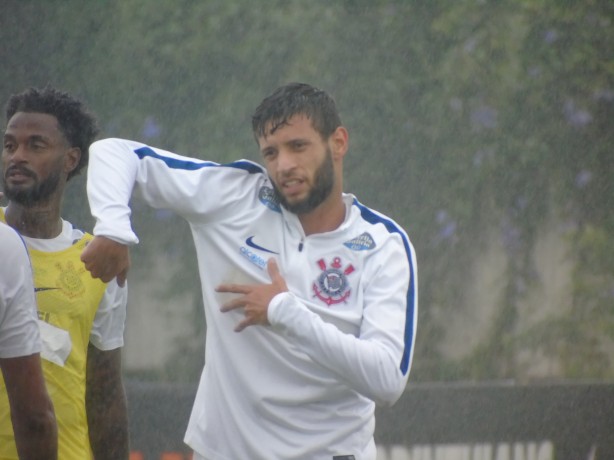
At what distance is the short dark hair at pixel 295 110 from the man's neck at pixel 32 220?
0.71m

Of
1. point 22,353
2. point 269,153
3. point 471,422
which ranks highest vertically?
point 269,153

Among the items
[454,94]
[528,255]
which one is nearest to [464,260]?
[528,255]

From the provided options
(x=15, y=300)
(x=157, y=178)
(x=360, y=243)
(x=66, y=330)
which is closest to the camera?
(x=15, y=300)

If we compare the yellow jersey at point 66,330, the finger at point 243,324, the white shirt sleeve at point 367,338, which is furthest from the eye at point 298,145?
the yellow jersey at point 66,330

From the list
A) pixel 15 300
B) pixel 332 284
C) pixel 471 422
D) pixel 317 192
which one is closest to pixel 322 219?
pixel 317 192

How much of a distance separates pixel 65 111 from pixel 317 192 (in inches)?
40.1

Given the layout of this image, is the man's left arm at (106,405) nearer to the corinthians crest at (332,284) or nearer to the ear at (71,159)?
the ear at (71,159)

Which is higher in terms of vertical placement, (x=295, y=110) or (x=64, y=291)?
(x=295, y=110)

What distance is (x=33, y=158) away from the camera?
4.05 m

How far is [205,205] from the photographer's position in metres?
3.65

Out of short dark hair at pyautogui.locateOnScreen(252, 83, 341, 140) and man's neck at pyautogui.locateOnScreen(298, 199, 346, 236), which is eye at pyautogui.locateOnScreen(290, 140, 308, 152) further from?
man's neck at pyautogui.locateOnScreen(298, 199, 346, 236)

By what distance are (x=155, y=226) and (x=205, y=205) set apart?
277 centimetres

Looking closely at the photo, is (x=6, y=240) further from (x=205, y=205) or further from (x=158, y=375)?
(x=158, y=375)

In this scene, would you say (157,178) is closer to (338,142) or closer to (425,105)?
(338,142)
